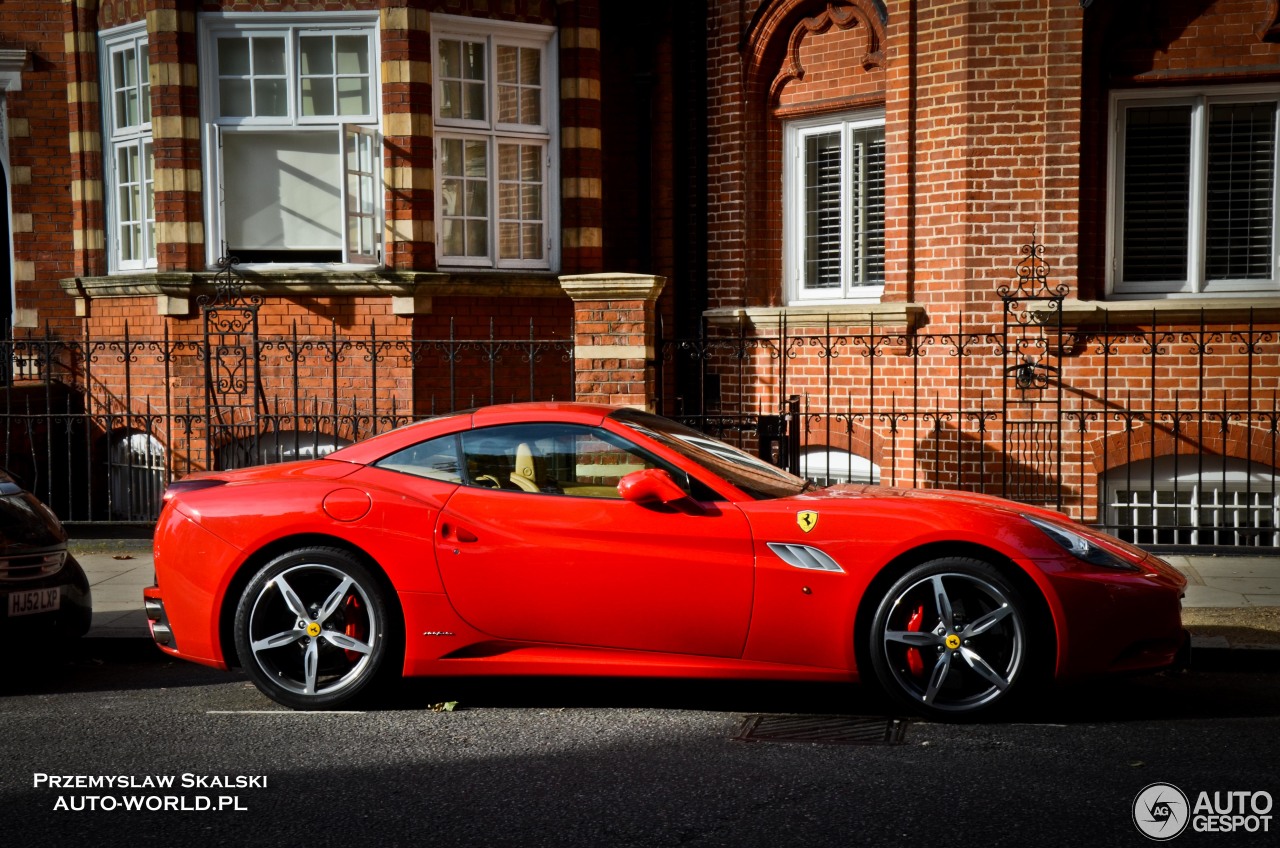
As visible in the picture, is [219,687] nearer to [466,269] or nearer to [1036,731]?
[1036,731]

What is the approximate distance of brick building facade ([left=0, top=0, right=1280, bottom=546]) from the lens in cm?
1111

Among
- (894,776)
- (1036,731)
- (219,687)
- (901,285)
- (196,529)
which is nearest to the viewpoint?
(894,776)

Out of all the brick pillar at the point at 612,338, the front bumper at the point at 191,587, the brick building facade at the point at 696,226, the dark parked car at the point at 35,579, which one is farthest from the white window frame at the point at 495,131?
the front bumper at the point at 191,587

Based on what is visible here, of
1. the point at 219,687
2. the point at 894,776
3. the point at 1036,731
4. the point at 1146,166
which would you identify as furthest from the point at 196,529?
the point at 1146,166

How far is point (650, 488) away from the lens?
5770 millimetres

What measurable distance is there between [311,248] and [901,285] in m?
5.34

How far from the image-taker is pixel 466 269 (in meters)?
12.7

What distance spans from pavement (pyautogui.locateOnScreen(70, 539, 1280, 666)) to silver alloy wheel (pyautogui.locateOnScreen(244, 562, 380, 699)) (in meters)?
1.88

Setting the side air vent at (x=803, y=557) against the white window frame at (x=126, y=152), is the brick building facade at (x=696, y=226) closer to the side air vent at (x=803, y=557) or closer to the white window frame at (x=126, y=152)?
the white window frame at (x=126, y=152)

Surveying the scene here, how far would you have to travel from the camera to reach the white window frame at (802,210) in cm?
1270

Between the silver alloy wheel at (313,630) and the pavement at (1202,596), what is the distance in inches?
74.1

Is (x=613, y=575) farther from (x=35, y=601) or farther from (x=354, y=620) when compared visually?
(x=35, y=601)

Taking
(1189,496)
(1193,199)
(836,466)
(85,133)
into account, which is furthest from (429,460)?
(85,133)

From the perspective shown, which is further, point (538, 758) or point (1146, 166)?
point (1146, 166)
